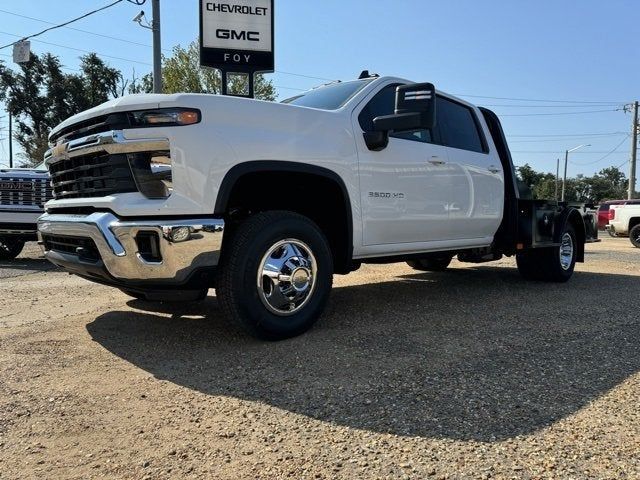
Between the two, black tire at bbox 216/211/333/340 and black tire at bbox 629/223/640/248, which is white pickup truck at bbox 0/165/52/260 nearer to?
black tire at bbox 216/211/333/340

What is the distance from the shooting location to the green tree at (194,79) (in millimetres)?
24938

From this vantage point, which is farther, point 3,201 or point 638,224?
point 638,224

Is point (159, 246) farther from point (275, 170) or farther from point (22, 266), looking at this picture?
point (22, 266)

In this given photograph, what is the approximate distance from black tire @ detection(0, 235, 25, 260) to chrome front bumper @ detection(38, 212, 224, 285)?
7525mm

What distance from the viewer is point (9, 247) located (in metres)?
10.1

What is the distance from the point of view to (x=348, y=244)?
14.5 ft

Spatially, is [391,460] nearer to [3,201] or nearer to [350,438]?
[350,438]

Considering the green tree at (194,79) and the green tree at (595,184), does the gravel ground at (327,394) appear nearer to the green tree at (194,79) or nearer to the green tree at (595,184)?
the green tree at (194,79)

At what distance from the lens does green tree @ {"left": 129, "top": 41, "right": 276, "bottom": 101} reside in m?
24.9

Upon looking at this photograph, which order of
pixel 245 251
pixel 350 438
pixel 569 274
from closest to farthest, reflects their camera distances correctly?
1. pixel 350 438
2. pixel 245 251
3. pixel 569 274

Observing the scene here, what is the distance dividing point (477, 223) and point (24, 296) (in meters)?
4.96

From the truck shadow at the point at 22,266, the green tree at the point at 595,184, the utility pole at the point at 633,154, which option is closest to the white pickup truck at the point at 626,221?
the truck shadow at the point at 22,266

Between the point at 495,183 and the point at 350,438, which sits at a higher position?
the point at 495,183

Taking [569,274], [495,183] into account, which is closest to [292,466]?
[495,183]
